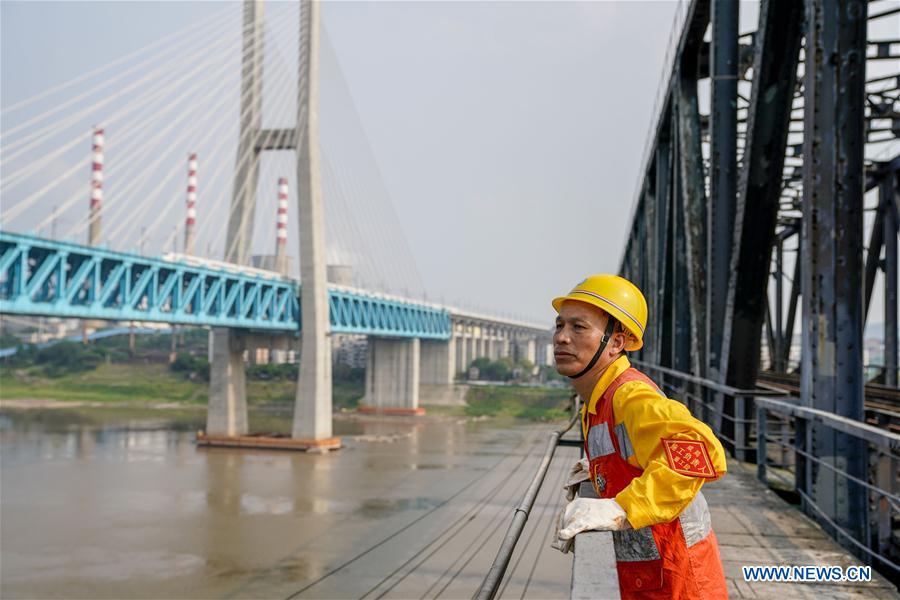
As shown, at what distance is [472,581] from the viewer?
18938 mm

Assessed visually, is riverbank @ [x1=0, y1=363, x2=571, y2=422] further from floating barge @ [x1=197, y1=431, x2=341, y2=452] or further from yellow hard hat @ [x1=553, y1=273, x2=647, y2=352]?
yellow hard hat @ [x1=553, y1=273, x2=647, y2=352]

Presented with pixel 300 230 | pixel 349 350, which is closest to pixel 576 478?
pixel 300 230

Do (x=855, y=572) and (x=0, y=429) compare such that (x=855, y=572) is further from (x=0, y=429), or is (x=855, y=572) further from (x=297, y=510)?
(x=0, y=429)

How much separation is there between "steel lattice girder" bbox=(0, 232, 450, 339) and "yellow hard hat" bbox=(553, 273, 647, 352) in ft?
92.8

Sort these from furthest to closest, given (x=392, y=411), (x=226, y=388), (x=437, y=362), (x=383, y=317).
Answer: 1. (x=437, y=362)
2. (x=392, y=411)
3. (x=383, y=317)
4. (x=226, y=388)

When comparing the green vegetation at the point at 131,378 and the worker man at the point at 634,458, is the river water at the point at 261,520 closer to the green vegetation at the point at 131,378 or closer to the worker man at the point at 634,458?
the worker man at the point at 634,458

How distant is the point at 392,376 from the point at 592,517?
69533mm

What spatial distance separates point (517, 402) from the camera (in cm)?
7819

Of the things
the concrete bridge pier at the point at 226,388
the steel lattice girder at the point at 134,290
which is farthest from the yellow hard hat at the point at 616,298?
the concrete bridge pier at the point at 226,388

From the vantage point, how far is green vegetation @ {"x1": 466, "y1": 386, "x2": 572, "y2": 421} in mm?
72375

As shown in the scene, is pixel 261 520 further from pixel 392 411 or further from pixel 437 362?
pixel 437 362

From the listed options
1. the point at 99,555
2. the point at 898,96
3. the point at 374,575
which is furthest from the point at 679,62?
the point at 99,555

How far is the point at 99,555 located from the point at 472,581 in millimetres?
11103

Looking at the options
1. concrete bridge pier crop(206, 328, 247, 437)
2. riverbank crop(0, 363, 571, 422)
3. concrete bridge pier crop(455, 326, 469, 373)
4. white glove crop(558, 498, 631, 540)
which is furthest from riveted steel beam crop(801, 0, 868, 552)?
concrete bridge pier crop(455, 326, 469, 373)
